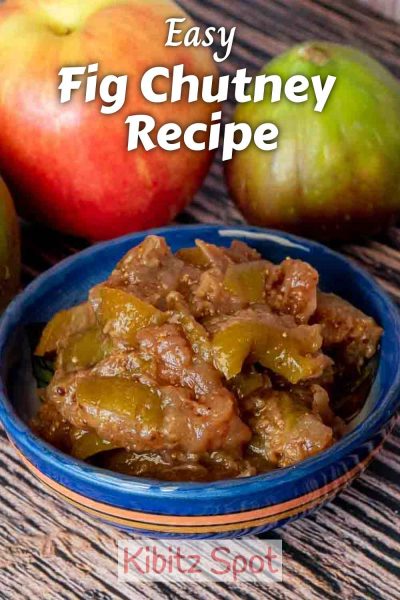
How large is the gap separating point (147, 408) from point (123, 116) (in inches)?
20.1

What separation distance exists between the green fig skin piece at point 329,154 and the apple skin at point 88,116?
0.36ft

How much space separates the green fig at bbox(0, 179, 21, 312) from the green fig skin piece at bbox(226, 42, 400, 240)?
0.32 metres

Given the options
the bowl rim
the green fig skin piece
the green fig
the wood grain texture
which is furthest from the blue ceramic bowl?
the wood grain texture

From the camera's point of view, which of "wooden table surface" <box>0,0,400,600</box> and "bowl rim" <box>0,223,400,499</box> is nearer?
"bowl rim" <box>0,223,400,499</box>

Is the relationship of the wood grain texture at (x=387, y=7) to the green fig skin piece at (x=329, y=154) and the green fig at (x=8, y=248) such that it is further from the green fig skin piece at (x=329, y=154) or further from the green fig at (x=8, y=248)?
the green fig at (x=8, y=248)

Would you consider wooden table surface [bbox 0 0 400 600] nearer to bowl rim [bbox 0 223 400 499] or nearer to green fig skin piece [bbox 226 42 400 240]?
bowl rim [bbox 0 223 400 499]

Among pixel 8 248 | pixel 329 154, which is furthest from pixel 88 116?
pixel 329 154

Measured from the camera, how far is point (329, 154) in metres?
1.17

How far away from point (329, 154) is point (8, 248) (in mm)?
435

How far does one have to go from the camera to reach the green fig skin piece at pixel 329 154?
117 centimetres

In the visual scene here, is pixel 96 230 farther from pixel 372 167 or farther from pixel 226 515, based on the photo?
pixel 226 515

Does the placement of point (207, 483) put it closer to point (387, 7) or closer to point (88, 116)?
point (88, 116)

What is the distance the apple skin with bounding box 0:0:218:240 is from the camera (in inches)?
46.1

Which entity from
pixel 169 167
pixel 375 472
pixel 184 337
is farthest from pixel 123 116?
pixel 375 472
